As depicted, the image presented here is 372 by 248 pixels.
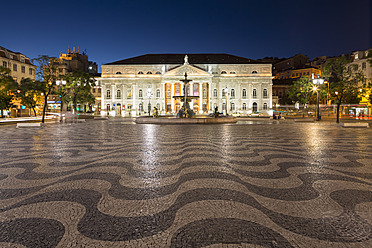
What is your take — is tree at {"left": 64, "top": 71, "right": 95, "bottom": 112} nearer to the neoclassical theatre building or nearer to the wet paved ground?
the neoclassical theatre building

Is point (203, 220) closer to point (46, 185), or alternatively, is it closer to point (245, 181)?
point (245, 181)

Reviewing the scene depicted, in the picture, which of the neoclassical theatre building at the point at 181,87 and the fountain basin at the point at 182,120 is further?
the neoclassical theatre building at the point at 181,87

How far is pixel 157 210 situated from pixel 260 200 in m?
1.36

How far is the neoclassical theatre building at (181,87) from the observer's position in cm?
6656

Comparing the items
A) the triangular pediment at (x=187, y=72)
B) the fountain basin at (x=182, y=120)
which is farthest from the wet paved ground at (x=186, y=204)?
the triangular pediment at (x=187, y=72)

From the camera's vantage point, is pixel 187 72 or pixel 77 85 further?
pixel 187 72

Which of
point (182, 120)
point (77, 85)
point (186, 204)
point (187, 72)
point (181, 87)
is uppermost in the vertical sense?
point (187, 72)

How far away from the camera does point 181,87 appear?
6650 cm

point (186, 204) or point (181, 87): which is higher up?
point (181, 87)

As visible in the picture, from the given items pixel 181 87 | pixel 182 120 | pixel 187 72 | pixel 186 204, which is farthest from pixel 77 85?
pixel 186 204

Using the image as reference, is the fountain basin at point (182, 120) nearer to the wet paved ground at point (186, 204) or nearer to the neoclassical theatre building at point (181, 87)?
Answer: the wet paved ground at point (186, 204)

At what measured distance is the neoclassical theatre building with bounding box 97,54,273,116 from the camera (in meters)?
66.6

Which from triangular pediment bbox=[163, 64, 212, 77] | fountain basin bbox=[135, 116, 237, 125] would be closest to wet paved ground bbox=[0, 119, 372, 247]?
fountain basin bbox=[135, 116, 237, 125]

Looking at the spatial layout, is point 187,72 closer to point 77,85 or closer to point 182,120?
point 77,85
